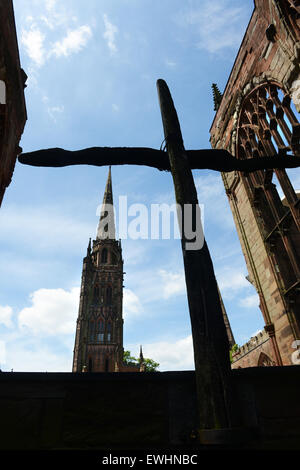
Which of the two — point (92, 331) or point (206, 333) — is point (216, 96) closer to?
point (206, 333)

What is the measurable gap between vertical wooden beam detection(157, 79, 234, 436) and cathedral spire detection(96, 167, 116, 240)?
60.2 meters

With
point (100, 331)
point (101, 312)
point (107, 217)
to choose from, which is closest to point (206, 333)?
point (100, 331)

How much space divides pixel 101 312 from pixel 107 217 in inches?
1125

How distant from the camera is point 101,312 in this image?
160ft

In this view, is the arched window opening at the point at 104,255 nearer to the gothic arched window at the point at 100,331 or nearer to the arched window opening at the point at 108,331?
the gothic arched window at the point at 100,331

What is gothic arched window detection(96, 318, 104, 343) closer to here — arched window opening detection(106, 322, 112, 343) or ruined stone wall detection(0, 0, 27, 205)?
arched window opening detection(106, 322, 112, 343)

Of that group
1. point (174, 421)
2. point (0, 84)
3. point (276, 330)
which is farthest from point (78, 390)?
point (276, 330)

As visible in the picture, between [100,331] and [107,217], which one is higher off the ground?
[107,217]

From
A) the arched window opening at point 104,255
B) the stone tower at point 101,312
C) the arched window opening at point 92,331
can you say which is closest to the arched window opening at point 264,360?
the stone tower at point 101,312

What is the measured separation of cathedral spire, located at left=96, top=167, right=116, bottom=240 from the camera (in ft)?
208

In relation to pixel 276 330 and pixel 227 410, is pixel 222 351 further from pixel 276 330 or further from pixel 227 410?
pixel 276 330

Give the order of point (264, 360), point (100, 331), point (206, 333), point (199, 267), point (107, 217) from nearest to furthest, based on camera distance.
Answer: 1. point (206, 333)
2. point (199, 267)
3. point (264, 360)
4. point (100, 331)
5. point (107, 217)

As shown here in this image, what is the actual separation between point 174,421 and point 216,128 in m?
11.0

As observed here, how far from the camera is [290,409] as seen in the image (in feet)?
6.63
